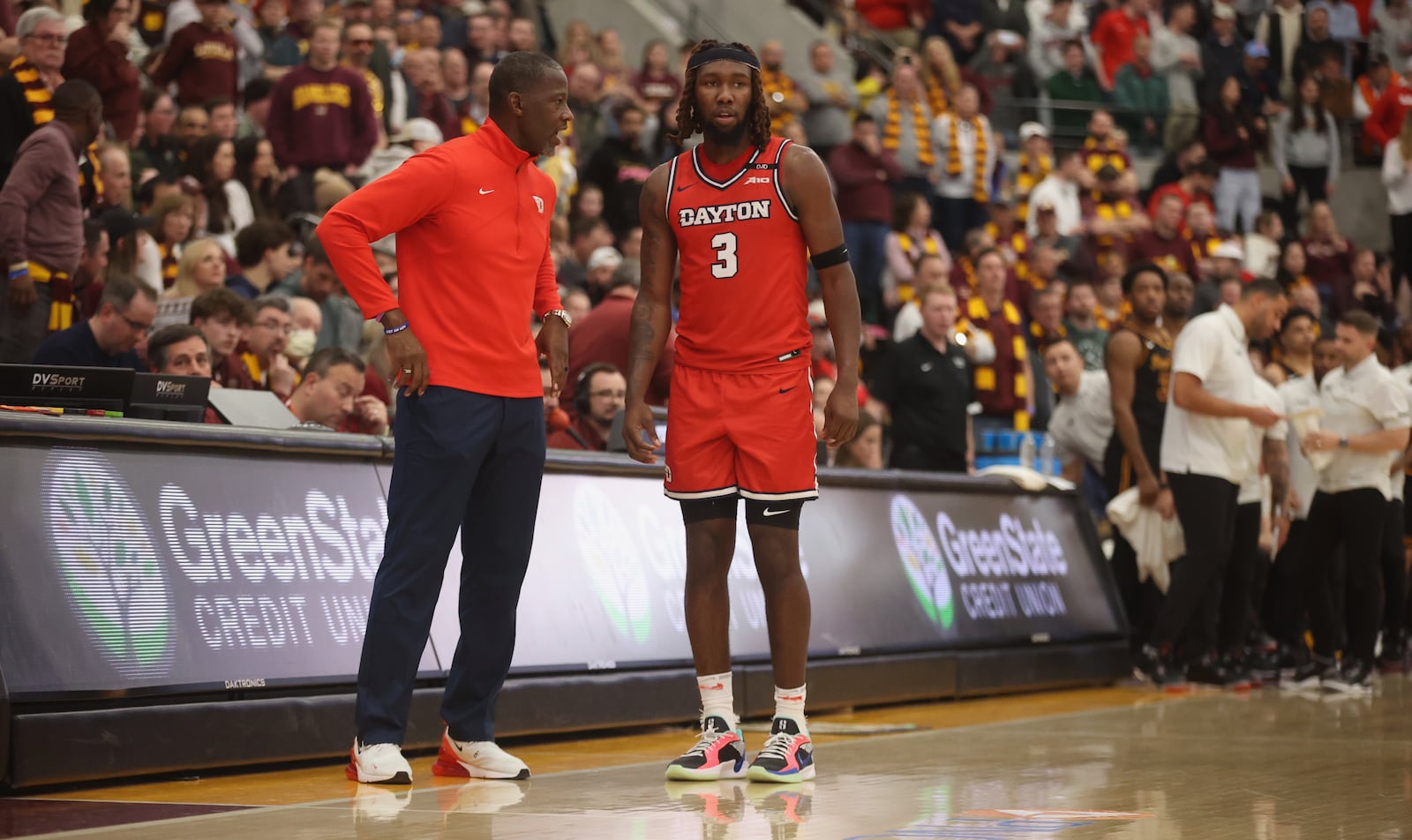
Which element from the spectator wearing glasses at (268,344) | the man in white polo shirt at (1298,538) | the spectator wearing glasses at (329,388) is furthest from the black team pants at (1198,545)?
the spectator wearing glasses at (268,344)

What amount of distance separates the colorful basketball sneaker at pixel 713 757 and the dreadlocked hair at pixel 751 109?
1881mm

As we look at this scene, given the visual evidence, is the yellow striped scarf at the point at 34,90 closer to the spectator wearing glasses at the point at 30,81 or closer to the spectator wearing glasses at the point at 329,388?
the spectator wearing glasses at the point at 30,81

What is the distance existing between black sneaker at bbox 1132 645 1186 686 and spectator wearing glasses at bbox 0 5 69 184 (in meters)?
6.94

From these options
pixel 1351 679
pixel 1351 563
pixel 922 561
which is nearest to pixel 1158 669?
pixel 1351 679

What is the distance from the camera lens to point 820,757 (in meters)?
6.40

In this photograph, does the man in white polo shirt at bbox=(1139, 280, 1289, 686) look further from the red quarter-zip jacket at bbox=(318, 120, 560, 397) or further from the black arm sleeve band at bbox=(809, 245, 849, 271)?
the red quarter-zip jacket at bbox=(318, 120, 560, 397)

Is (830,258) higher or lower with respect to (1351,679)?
higher

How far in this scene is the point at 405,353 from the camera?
543 centimetres

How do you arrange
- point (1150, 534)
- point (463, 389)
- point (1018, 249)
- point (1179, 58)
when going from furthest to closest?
point (1179, 58)
point (1018, 249)
point (1150, 534)
point (463, 389)

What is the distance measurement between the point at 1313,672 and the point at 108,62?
8322 millimetres

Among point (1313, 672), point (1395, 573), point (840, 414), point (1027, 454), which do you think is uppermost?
point (840, 414)

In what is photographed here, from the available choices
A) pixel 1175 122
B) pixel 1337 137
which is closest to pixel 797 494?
pixel 1175 122

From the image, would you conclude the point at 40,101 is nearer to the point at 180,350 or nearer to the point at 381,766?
the point at 180,350

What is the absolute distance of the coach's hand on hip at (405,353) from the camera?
5426 millimetres
